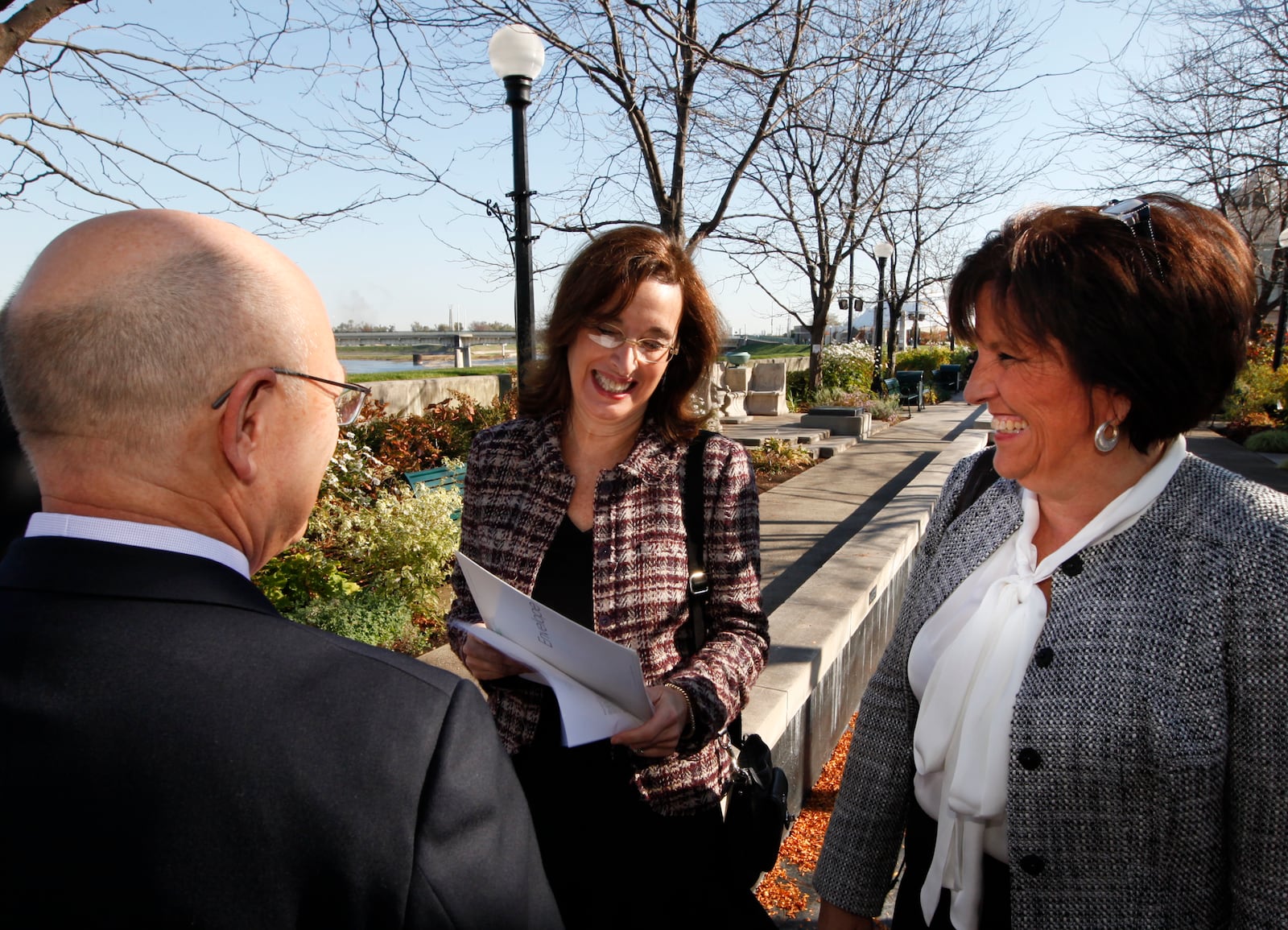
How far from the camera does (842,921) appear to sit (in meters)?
1.95

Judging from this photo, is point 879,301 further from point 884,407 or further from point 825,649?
point 825,649

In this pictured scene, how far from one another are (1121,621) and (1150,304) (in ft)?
1.98

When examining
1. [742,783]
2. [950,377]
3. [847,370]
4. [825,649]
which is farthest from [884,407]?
[742,783]

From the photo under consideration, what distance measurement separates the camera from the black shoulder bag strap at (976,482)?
80.6 inches

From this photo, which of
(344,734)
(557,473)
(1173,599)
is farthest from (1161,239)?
(344,734)

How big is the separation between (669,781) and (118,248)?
1518mm

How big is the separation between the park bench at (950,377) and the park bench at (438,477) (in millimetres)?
24718

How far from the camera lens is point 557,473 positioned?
2168mm

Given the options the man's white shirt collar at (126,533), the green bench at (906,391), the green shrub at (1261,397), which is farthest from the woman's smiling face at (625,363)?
the green bench at (906,391)

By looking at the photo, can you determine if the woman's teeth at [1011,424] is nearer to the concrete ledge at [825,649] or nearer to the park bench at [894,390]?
the concrete ledge at [825,649]

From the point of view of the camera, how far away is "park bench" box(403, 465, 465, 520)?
21.7ft

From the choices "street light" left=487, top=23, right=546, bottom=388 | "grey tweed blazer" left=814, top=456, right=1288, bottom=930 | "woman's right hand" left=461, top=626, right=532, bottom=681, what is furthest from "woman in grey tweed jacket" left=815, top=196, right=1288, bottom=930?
"street light" left=487, top=23, right=546, bottom=388

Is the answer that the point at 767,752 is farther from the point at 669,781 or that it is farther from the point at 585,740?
the point at 585,740

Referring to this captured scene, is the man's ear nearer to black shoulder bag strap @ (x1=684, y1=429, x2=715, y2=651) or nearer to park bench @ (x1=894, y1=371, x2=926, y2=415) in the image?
black shoulder bag strap @ (x1=684, y1=429, x2=715, y2=651)
